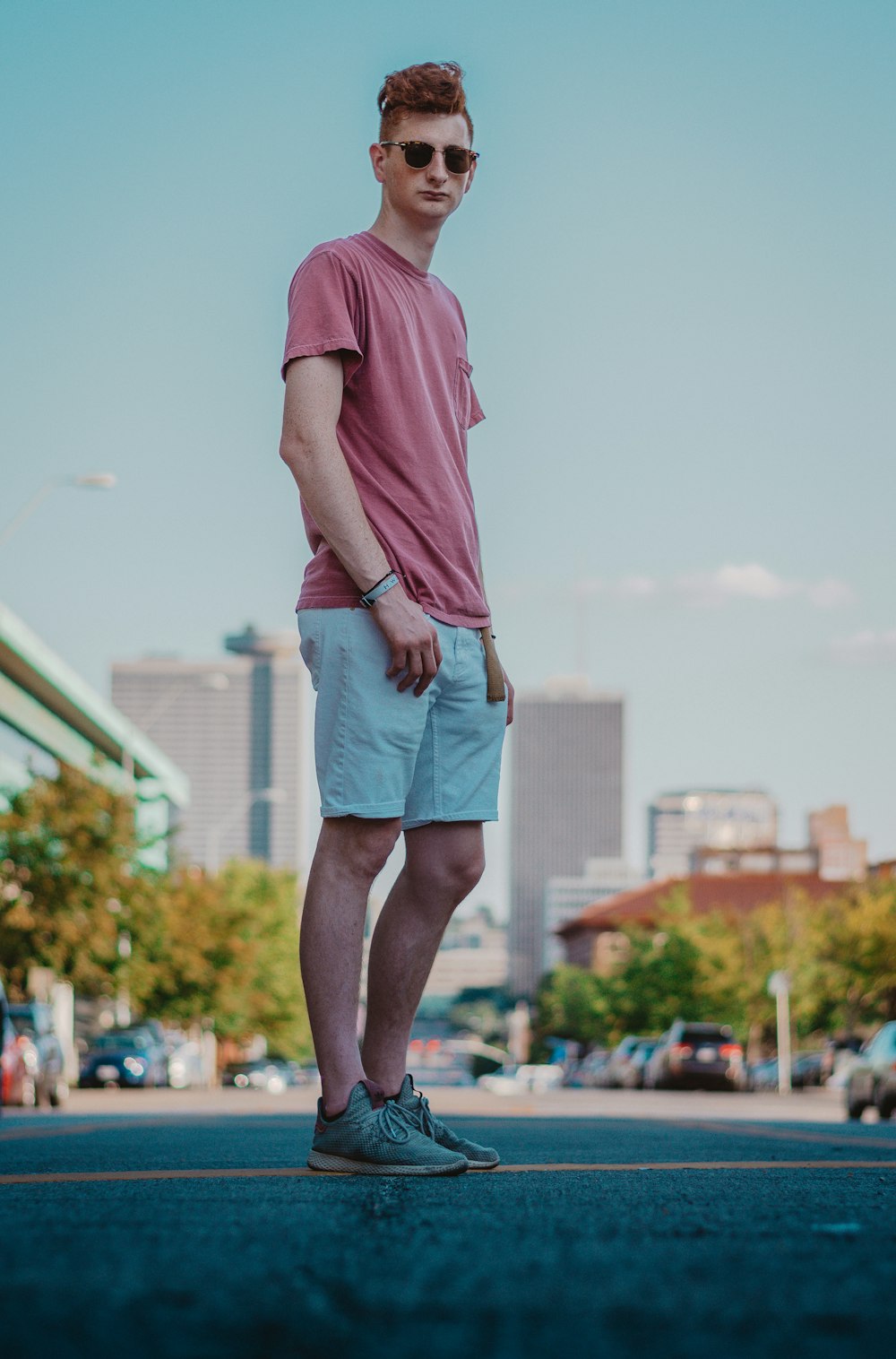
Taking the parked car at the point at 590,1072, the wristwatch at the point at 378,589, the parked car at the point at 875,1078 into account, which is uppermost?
the wristwatch at the point at 378,589

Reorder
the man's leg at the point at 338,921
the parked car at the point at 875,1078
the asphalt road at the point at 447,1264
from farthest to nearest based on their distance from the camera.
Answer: the parked car at the point at 875,1078, the man's leg at the point at 338,921, the asphalt road at the point at 447,1264

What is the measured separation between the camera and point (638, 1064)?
1907 inches

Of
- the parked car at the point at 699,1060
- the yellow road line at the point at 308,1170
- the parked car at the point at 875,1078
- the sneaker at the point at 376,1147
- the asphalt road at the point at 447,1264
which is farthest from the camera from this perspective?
the parked car at the point at 699,1060

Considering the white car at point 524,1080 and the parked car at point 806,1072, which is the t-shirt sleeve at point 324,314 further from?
the white car at point 524,1080

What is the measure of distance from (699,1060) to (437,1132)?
40199 mm

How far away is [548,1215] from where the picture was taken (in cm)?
234

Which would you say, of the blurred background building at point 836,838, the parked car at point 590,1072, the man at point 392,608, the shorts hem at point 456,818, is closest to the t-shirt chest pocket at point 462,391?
the man at point 392,608

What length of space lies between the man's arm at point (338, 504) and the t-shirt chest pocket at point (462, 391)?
0.45 m

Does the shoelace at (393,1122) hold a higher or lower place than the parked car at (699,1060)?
higher

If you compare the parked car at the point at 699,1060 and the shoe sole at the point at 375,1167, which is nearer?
the shoe sole at the point at 375,1167

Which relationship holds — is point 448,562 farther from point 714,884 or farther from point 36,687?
point 714,884

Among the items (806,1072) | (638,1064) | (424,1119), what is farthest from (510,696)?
(806,1072)

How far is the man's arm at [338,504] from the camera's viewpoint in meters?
3.83

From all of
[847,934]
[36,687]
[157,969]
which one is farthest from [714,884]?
[157,969]
